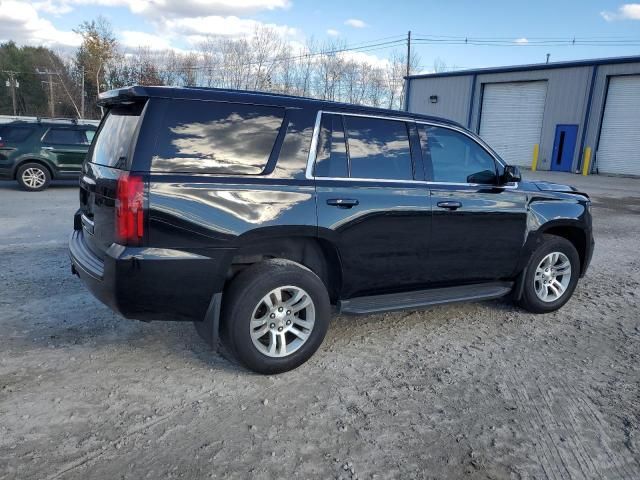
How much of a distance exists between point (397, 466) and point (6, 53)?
80.2 m

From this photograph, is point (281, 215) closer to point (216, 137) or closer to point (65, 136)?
point (216, 137)

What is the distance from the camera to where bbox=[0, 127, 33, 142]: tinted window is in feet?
39.2

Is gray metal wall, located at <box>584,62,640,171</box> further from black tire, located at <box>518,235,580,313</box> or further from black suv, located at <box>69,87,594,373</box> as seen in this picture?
black suv, located at <box>69,87,594,373</box>

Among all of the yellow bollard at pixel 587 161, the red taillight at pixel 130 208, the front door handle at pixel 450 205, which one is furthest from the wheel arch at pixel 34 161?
the yellow bollard at pixel 587 161

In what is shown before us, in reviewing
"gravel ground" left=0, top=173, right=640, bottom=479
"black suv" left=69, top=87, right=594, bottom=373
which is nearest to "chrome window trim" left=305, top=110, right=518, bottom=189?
"black suv" left=69, top=87, right=594, bottom=373

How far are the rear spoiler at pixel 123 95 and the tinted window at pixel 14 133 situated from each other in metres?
10.0

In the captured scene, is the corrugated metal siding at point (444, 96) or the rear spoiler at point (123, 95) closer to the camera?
the rear spoiler at point (123, 95)

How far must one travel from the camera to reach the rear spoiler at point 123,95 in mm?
3189

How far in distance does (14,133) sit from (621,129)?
991 inches

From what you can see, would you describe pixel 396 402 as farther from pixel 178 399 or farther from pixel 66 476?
pixel 66 476

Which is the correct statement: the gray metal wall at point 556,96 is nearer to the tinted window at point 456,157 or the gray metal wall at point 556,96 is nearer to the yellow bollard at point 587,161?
the yellow bollard at point 587,161

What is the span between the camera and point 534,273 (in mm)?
4812

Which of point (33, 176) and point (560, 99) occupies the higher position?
point (560, 99)

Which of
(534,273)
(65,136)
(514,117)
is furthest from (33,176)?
(514,117)
